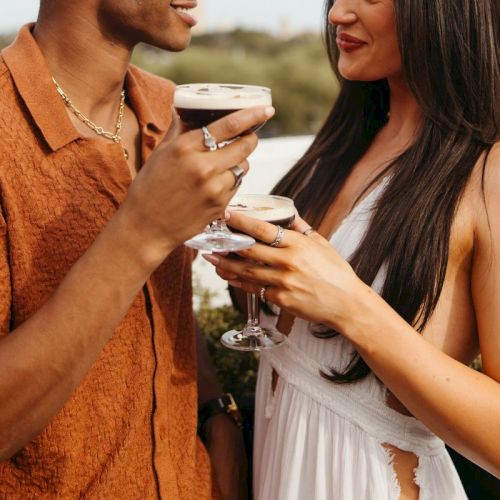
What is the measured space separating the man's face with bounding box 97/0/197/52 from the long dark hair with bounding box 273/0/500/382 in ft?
2.49

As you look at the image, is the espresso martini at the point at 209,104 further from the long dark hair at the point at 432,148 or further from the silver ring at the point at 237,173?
the long dark hair at the point at 432,148

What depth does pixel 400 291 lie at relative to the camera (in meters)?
2.22

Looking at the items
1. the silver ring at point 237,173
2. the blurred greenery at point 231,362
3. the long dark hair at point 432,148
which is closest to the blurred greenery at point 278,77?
the blurred greenery at point 231,362

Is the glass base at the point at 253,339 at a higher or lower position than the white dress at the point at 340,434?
higher

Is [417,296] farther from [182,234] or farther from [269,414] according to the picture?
[182,234]

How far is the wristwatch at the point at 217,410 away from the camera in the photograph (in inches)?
104

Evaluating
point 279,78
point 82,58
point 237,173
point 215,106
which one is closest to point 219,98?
point 215,106

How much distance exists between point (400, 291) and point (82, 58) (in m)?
1.19

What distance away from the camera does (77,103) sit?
2133mm

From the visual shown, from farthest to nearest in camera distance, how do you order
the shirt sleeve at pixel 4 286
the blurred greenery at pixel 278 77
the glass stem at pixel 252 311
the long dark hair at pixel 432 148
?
the blurred greenery at pixel 278 77 → the glass stem at pixel 252 311 → the long dark hair at pixel 432 148 → the shirt sleeve at pixel 4 286

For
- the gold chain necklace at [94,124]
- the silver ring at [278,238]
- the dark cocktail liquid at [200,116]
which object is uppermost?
the dark cocktail liquid at [200,116]

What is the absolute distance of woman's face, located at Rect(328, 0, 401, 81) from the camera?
2471mm

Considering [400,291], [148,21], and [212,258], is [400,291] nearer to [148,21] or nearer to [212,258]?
[212,258]

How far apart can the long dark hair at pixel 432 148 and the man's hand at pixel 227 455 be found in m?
0.54
